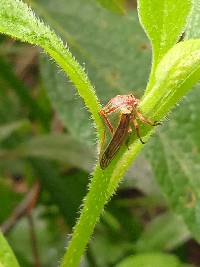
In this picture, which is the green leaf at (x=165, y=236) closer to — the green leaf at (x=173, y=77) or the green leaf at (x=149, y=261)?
the green leaf at (x=149, y=261)

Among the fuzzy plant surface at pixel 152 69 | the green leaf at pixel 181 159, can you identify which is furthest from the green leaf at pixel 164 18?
the green leaf at pixel 181 159

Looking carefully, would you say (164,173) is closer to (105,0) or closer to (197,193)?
(197,193)

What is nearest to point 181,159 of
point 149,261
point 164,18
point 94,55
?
point 149,261

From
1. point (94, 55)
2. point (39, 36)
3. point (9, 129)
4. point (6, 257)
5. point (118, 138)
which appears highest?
point (39, 36)

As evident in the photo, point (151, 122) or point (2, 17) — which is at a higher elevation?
point (2, 17)

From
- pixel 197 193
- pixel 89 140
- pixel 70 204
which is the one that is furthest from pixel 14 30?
pixel 70 204

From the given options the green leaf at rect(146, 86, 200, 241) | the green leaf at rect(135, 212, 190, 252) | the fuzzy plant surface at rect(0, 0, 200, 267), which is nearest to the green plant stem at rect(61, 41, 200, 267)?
the fuzzy plant surface at rect(0, 0, 200, 267)

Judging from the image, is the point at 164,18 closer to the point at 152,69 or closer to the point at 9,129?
the point at 152,69
